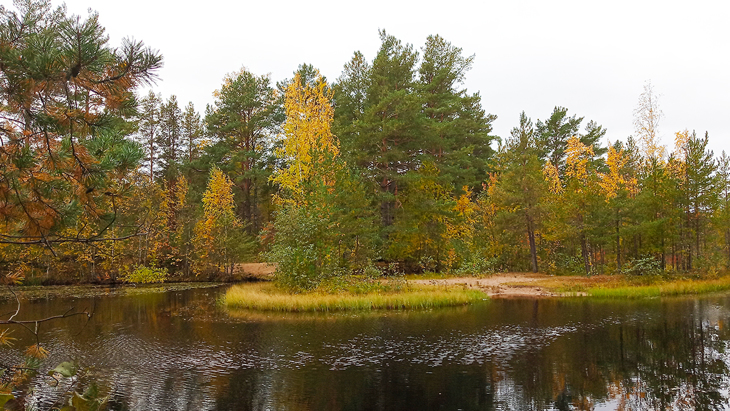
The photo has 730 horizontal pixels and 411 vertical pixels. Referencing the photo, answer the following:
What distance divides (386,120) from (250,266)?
53.0ft

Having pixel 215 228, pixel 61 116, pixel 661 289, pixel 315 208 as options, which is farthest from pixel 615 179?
pixel 61 116

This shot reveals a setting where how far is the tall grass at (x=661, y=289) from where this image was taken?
21.6m

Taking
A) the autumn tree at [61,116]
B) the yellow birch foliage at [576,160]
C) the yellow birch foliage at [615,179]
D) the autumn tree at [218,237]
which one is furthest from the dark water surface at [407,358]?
the yellow birch foliage at [576,160]

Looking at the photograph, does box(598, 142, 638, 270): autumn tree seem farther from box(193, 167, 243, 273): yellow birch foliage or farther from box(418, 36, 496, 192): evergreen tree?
box(193, 167, 243, 273): yellow birch foliage

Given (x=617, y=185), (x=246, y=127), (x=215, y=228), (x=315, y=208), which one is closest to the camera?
(x=315, y=208)

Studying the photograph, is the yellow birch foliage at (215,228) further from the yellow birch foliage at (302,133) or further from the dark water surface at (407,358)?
the dark water surface at (407,358)

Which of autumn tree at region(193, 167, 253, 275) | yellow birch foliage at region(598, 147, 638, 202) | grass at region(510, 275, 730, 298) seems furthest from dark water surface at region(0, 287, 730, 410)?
yellow birch foliage at region(598, 147, 638, 202)

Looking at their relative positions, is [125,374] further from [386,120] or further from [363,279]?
[386,120]

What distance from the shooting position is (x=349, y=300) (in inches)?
736

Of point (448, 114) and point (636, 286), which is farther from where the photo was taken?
point (448, 114)

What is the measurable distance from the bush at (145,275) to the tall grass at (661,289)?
1020 inches

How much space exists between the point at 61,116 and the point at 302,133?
838 inches

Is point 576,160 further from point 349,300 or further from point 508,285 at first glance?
point 349,300

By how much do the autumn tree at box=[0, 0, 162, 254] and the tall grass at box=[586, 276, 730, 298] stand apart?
2200cm
